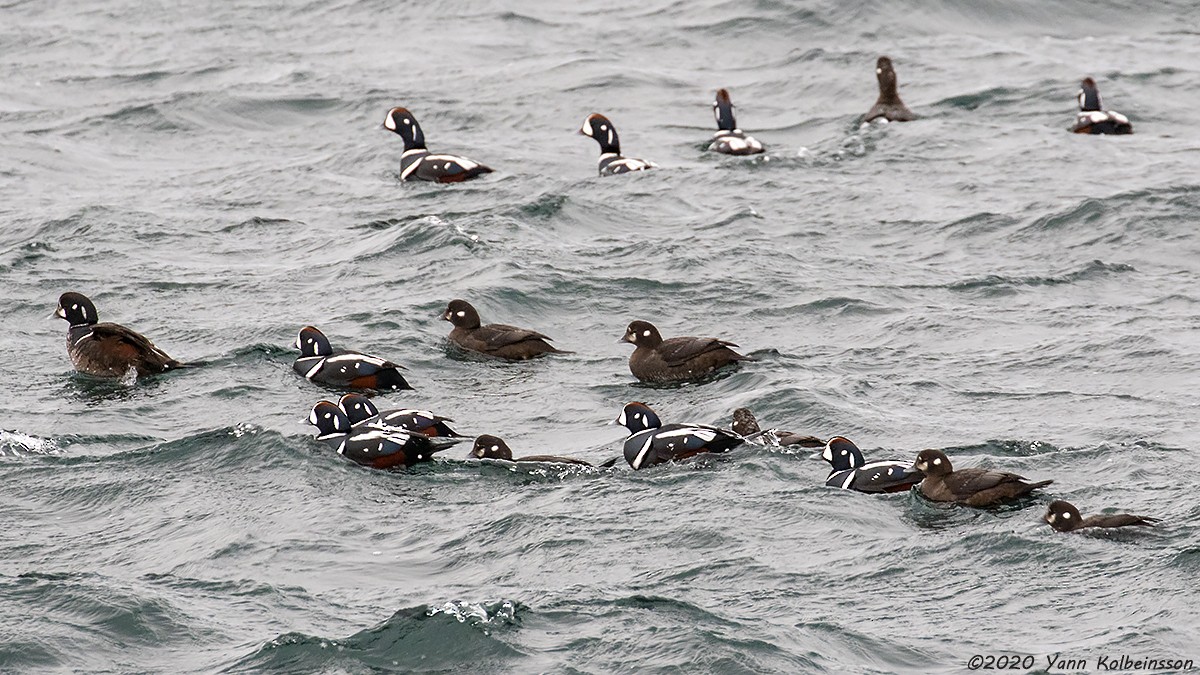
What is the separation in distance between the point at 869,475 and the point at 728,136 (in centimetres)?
1100

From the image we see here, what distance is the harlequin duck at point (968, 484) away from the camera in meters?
12.1

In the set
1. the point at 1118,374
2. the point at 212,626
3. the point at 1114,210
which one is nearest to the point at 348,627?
the point at 212,626

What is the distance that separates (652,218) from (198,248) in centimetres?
492

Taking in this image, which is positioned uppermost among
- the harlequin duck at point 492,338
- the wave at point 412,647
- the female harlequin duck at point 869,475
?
the wave at point 412,647

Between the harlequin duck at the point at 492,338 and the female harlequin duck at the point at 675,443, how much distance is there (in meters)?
3.05

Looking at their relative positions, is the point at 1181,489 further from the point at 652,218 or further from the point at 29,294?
the point at 29,294

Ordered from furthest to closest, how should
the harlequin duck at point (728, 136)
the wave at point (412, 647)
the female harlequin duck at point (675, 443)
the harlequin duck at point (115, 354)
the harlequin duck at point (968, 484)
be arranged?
the harlequin duck at point (728, 136)
the harlequin duck at point (115, 354)
the female harlequin duck at point (675, 443)
the harlequin duck at point (968, 484)
the wave at point (412, 647)

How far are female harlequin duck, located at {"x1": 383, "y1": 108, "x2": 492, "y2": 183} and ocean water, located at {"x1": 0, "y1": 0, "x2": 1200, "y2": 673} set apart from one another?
408 millimetres

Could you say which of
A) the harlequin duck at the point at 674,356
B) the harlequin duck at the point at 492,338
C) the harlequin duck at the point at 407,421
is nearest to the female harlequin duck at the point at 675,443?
the harlequin duck at the point at 407,421

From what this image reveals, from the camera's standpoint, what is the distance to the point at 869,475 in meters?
12.6

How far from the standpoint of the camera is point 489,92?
27.0 metres

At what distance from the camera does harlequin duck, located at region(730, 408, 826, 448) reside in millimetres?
13625

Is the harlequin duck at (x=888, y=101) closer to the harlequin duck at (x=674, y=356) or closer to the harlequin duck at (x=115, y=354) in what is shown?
the harlequin duck at (x=674, y=356)

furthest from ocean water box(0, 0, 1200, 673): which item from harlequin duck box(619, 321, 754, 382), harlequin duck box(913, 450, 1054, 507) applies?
harlequin duck box(619, 321, 754, 382)
